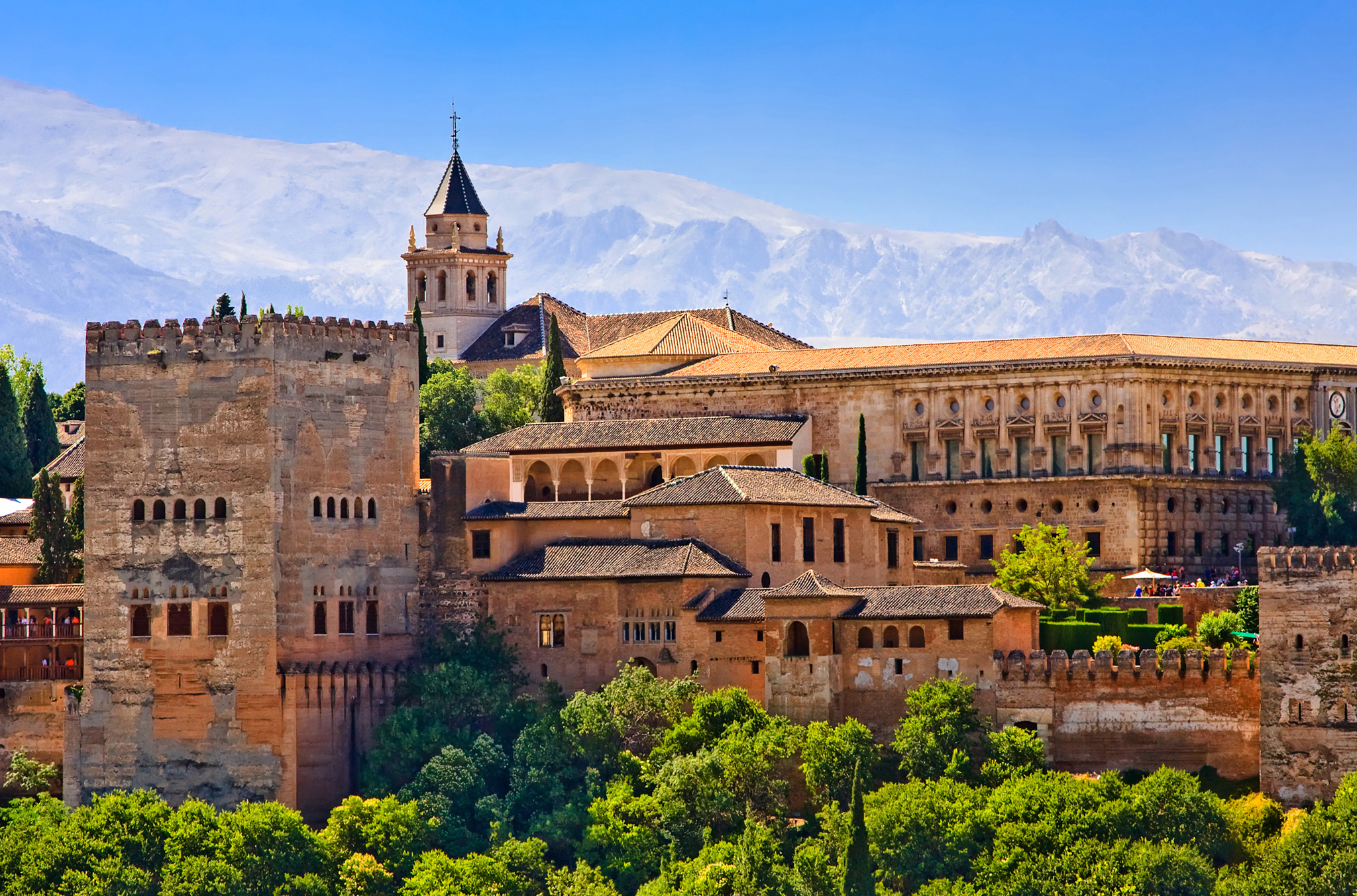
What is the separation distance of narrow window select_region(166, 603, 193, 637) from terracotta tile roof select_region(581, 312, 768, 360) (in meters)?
27.3

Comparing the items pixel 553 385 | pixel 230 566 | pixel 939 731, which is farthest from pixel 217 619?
pixel 553 385

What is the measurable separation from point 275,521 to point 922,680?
17.6 m

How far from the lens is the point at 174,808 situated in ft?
220

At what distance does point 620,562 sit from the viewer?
69.8 metres

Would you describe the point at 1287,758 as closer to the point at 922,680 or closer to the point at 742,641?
the point at 922,680

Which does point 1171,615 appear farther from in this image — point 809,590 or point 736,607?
point 736,607

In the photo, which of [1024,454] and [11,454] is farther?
[11,454]

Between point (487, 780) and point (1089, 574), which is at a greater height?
point (1089, 574)

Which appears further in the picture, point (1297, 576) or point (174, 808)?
point (174, 808)

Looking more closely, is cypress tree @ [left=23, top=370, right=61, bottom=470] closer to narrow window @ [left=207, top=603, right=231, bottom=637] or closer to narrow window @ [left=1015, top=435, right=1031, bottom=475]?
narrow window @ [left=207, top=603, right=231, bottom=637]

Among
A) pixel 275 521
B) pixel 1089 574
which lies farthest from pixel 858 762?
pixel 1089 574

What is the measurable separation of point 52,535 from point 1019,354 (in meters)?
32.9

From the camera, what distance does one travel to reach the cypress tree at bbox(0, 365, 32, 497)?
8938cm

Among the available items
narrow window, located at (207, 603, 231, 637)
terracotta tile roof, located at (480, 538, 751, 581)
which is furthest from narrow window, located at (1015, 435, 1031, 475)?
narrow window, located at (207, 603, 231, 637)
